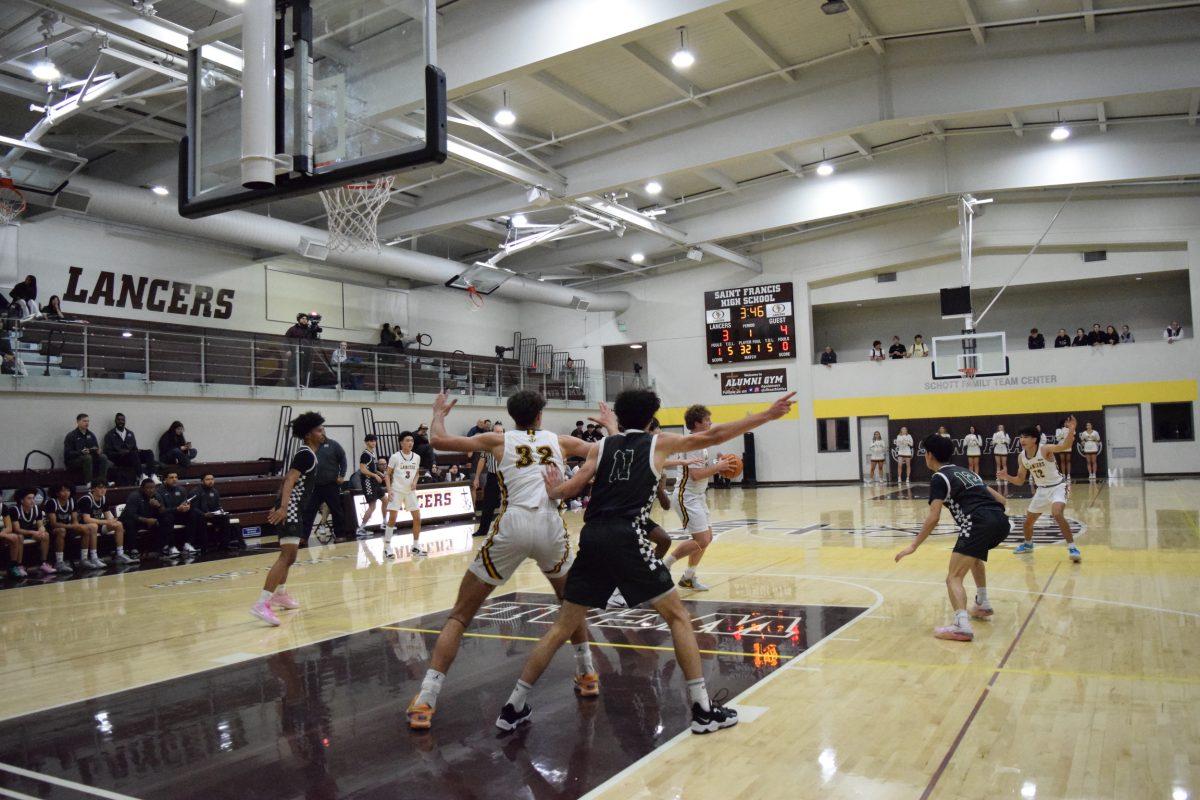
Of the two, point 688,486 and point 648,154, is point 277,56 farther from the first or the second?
point 648,154

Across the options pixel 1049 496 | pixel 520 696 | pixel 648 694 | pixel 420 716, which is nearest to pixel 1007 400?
pixel 1049 496

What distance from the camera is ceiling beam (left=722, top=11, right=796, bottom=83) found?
14.0m

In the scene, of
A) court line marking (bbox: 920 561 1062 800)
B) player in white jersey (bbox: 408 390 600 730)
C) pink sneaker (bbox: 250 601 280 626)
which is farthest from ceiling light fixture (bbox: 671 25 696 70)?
pink sneaker (bbox: 250 601 280 626)

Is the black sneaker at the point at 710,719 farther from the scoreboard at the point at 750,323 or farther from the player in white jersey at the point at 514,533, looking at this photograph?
the scoreboard at the point at 750,323

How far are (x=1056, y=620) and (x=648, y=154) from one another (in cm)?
1333

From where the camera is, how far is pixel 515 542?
4883mm

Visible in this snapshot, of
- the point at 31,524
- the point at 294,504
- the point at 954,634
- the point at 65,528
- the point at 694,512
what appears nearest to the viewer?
the point at 954,634

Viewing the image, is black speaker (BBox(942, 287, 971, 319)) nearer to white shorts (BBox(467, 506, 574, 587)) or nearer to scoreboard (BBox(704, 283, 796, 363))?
scoreboard (BBox(704, 283, 796, 363))

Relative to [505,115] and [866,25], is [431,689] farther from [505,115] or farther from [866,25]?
[866,25]

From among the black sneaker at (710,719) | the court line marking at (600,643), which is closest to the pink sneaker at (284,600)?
the court line marking at (600,643)

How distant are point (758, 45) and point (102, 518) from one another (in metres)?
13.6

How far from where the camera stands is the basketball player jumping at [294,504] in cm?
791

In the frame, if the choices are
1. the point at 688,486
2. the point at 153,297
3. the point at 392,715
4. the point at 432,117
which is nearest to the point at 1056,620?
the point at 688,486

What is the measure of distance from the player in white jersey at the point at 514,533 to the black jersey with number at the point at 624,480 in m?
0.44
